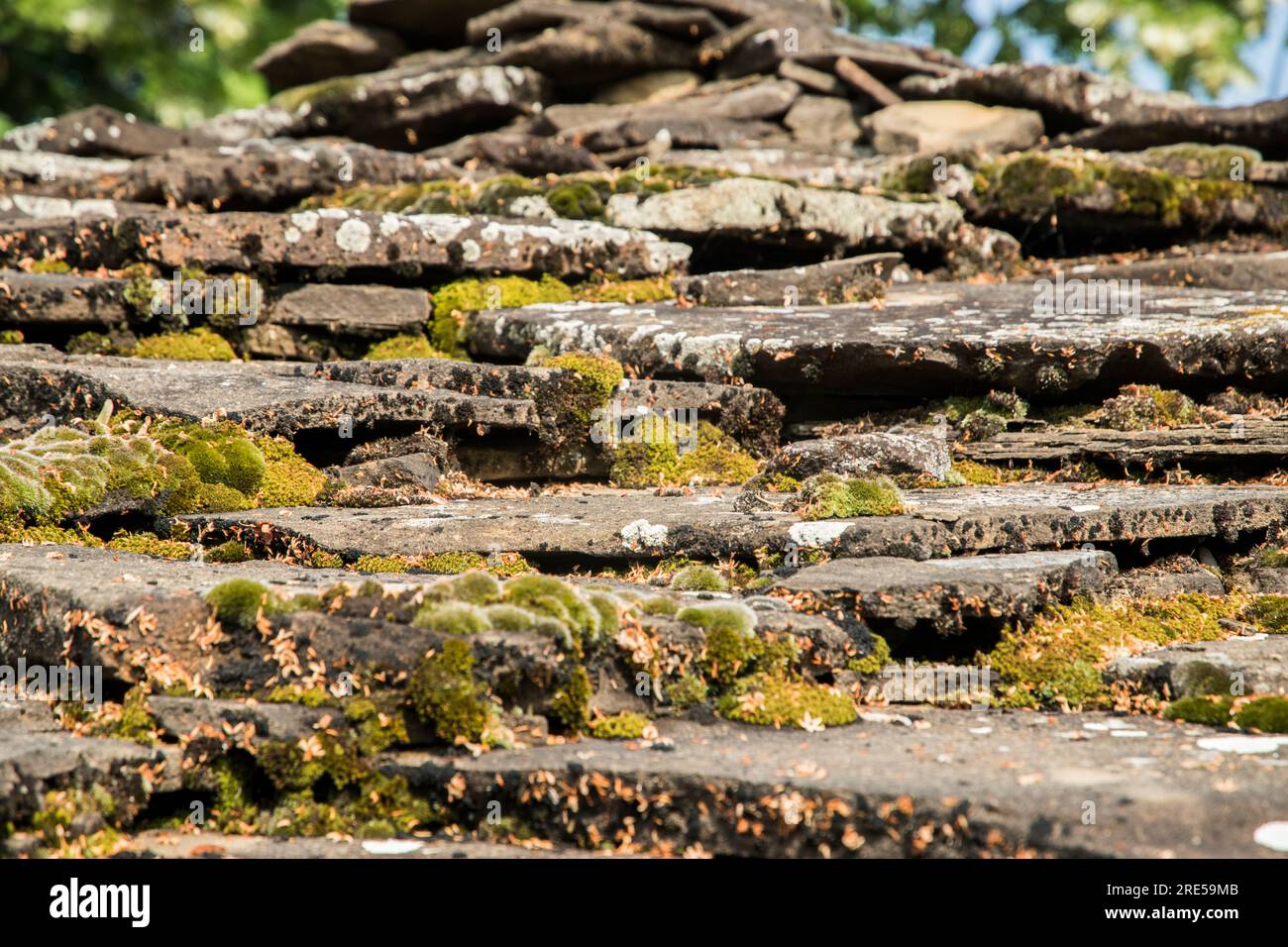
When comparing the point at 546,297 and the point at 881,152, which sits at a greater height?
the point at 881,152

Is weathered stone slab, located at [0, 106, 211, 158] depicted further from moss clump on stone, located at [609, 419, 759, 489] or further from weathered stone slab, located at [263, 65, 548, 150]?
moss clump on stone, located at [609, 419, 759, 489]

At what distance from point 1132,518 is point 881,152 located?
1228 cm

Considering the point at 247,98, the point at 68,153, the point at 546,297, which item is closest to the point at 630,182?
the point at 546,297

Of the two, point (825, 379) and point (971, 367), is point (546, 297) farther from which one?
point (971, 367)

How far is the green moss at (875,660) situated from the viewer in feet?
25.7

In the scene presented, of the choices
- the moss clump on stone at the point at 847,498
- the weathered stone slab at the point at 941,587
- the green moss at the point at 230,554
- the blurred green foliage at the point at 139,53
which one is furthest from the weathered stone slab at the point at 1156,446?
the blurred green foliage at the point at 139,53

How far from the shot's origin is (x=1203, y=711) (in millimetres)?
7094

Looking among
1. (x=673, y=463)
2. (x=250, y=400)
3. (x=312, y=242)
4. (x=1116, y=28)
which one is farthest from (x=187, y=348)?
(x=1116, y=28)

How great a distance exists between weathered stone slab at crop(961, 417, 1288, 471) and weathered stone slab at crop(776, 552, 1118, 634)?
110 inches

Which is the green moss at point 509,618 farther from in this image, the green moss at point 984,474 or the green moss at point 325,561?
the green moss at point 984,474

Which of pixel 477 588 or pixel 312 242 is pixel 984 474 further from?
pixel 312 242

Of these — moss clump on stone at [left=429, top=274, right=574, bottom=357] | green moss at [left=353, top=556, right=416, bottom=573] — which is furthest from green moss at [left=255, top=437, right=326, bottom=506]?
moss clump on stone at [left=429, top=274, right=574, bottom=357]

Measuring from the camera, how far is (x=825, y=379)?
40.6 feet

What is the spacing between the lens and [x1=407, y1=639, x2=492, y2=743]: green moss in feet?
22.0
